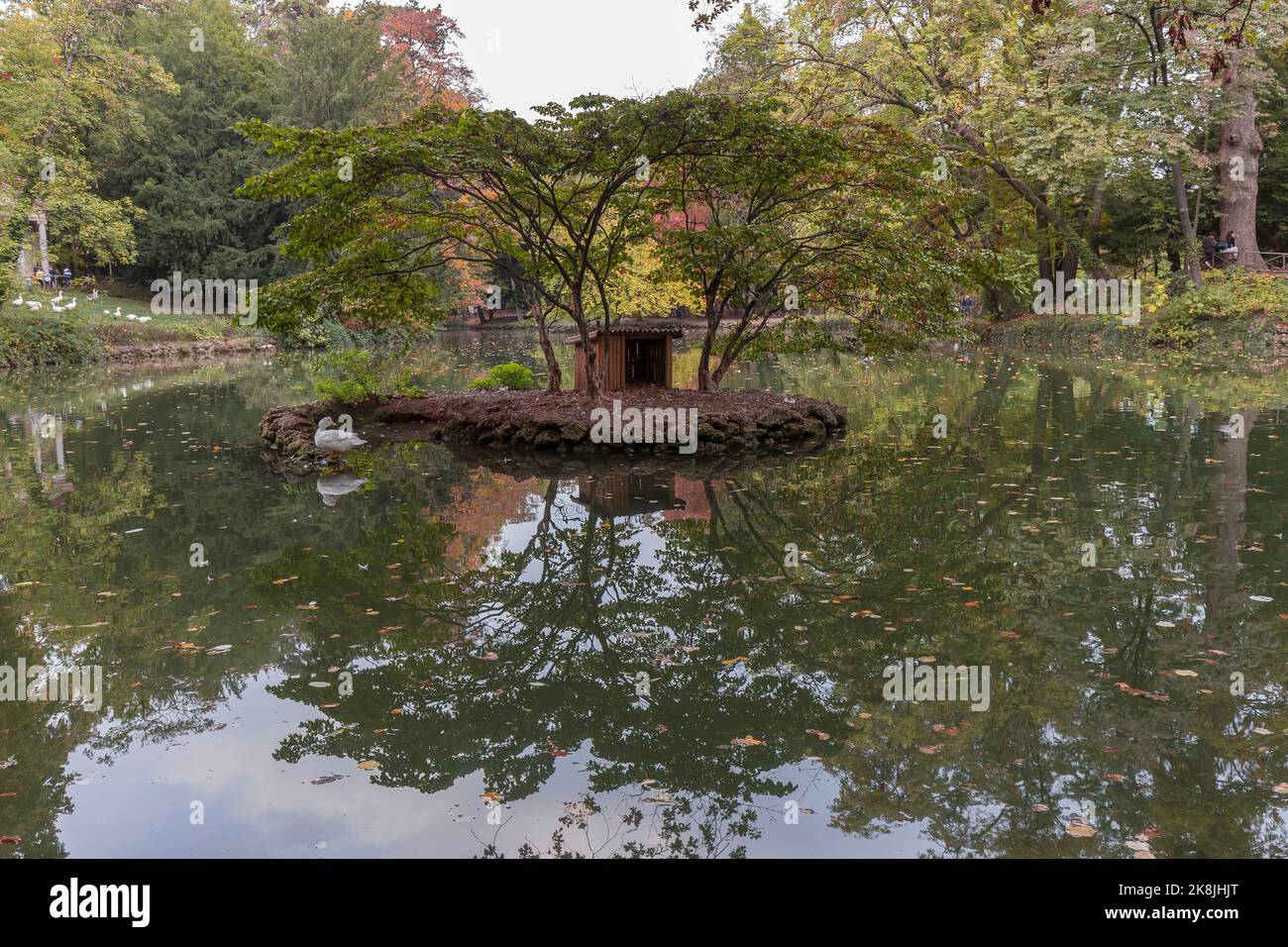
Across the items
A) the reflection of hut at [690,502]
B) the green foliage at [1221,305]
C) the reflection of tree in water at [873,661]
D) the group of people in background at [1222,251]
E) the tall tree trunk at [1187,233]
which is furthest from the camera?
the group of people in background at [1222,251]

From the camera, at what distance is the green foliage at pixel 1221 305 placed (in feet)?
83.5

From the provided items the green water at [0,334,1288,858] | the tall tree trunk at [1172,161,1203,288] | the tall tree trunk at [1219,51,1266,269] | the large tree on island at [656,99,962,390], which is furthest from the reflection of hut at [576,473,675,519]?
the tall tree trunk at [1219,51,1266,269]

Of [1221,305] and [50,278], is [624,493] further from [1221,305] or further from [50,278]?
[50,278]

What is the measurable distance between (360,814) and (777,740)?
199cm

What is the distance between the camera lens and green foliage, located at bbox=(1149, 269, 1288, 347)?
25439 mm

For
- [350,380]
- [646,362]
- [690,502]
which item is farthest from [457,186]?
[690,502]

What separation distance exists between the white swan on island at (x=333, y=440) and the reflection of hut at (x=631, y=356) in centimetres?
442

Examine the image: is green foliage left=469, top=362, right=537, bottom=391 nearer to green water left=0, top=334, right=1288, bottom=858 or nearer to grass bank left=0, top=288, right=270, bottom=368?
green water left=0, top=334, right=1288, bottom=858

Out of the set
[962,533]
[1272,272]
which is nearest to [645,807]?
[962,533]

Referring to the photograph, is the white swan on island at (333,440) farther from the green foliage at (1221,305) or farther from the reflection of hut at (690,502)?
the green foliage at (1221,305)

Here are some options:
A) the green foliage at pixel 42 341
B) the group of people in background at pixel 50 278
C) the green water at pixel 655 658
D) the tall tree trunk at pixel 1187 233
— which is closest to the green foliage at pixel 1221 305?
the tall tree trunk at pixel 1187 233

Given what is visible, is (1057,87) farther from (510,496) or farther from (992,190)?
(510,496)

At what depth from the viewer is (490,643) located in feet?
19.7

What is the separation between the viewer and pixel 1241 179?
2684 centimetres
